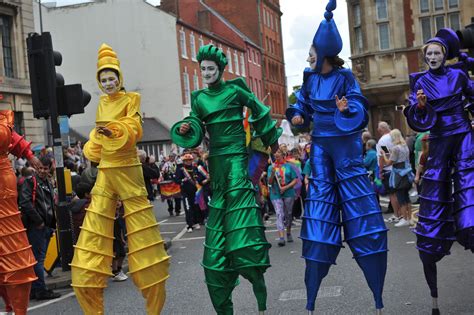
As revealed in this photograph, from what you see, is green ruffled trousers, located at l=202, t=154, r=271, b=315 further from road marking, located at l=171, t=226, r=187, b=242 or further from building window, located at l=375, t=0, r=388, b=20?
building window, located at l=375, t=0, r=388, b=20

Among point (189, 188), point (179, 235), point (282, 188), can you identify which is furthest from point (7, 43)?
point (282, 188)

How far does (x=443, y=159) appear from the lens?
6.03m

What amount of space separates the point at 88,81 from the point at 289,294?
41.6m

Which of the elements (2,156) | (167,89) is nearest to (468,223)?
(2,156)

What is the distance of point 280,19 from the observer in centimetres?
8431

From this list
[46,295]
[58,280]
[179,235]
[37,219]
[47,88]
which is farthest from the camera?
[179,235]

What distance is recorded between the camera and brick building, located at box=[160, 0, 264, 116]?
163 feet

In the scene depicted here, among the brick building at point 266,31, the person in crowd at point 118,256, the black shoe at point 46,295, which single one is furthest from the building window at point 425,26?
the brick building at point 266,31

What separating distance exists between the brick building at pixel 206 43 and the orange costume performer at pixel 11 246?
41.7m

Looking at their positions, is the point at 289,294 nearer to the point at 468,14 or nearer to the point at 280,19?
the point at 468,14

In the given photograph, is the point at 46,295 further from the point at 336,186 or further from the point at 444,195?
the point at 444,195

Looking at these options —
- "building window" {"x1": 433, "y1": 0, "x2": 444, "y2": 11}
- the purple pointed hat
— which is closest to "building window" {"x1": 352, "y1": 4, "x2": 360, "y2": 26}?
"building window" {"x1": 433, "y1": 0, "x2": 444, "y2": 11}

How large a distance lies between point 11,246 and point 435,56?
13.9 ft

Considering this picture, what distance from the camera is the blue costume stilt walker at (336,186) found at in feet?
18.5
